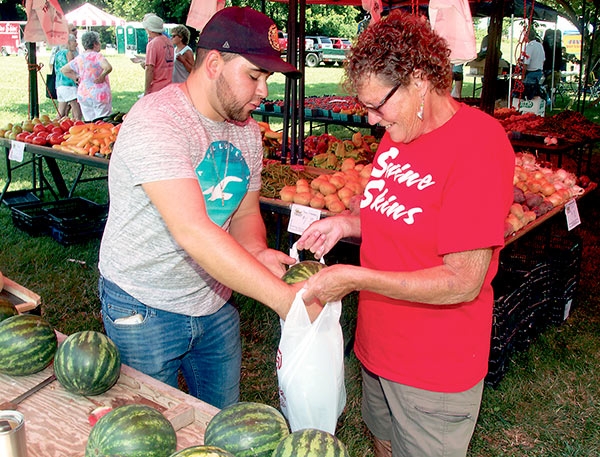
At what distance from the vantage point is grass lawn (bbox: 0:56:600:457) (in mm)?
3639

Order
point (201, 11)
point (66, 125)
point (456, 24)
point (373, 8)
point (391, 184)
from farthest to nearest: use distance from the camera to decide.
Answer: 1. point (66, 125)
2. point (373, 8)
3. point (201, 11)
4. point (456, 24)
5. point (391, 184)

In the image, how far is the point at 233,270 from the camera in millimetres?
1793

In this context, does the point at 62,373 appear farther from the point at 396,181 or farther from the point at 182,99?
the point at 396,181

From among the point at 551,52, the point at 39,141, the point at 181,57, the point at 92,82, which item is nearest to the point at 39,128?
the point at 39,141

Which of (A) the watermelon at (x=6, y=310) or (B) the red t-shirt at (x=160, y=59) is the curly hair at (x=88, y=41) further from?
(A) the watermelon at (x=6, y=310)

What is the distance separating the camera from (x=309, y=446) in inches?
51.0

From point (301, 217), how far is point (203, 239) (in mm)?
2376

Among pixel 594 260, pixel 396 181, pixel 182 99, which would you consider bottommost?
pixel 594 260

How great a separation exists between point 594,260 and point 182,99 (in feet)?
20.5

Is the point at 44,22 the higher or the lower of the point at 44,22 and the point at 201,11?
the higher

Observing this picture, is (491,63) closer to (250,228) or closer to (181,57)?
(250,228)

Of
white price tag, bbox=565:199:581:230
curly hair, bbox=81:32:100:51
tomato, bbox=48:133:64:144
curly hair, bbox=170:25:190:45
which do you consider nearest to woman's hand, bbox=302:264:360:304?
white price tag, bbox=565:199:581:230

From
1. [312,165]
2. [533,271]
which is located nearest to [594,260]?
[533,271]

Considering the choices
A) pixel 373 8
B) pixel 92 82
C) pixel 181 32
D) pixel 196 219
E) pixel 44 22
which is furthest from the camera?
pixel 181 32
